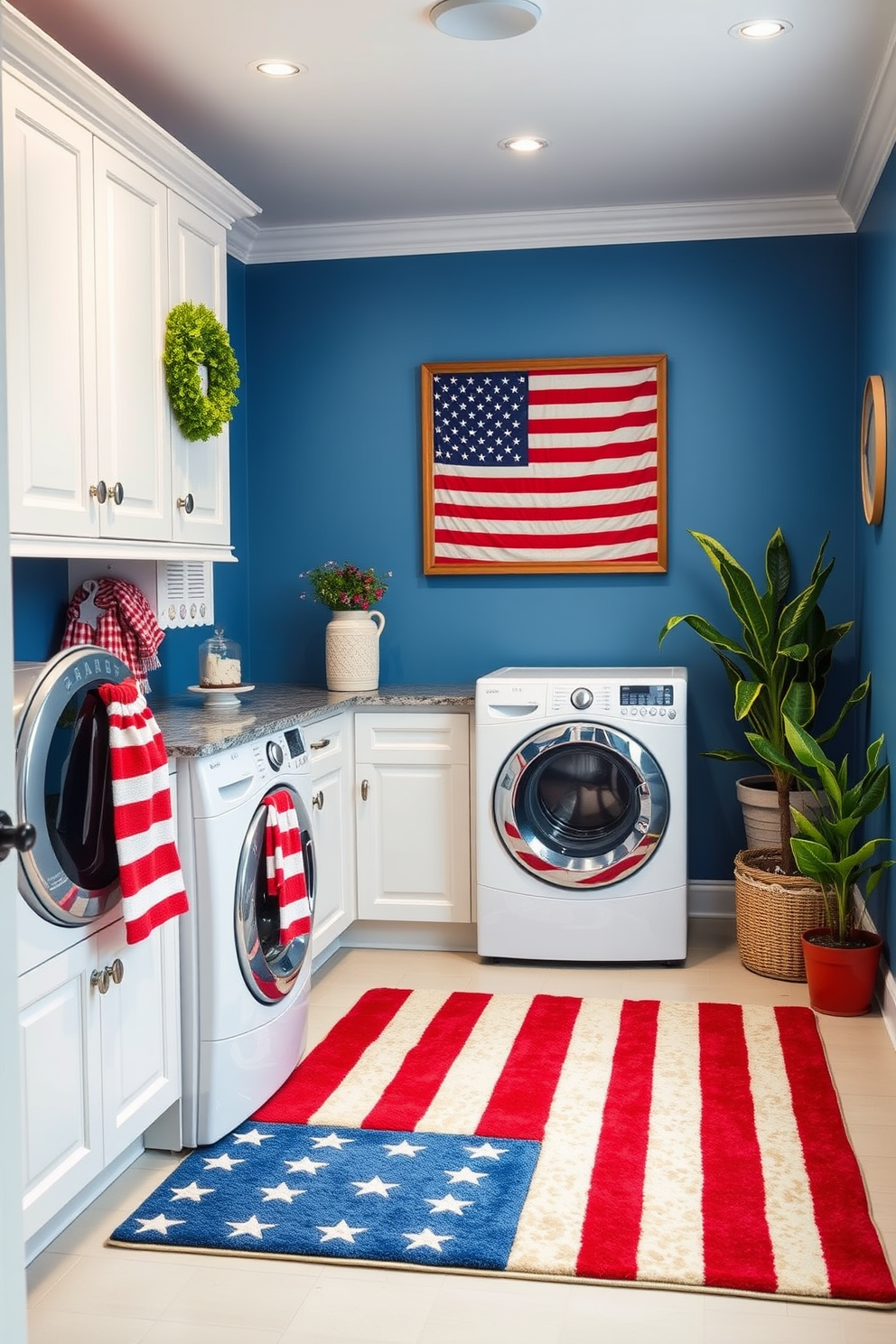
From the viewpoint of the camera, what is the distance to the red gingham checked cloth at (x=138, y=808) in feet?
7.64

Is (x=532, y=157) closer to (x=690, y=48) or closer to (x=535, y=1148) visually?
(x=690, y=48)

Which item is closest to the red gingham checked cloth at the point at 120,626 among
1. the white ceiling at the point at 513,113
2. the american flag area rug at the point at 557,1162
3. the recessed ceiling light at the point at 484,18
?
the american flag area rug at the point at 557,1162

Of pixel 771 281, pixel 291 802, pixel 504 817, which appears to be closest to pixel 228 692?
pixel 291 802

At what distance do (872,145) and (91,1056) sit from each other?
123 inches

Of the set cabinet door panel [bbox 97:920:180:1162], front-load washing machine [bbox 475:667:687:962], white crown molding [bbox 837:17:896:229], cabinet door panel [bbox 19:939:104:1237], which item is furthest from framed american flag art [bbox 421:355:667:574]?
cabinet door panel [bbox 19:939:104:1237]

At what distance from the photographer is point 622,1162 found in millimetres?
2689

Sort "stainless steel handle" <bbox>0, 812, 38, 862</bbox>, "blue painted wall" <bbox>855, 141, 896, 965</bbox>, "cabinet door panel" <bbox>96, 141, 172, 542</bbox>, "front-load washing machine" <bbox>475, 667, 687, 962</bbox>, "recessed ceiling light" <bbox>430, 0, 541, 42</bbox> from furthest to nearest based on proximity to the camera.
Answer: "front-load washing machine" <bbox>475, 667, 687, 962</bbox> < "blue painted wall" <bbox>855, 141, 896, 965</bbox> < "cabinet door panel" <bbox>96, 141, 172, 542</bbox> < "recessed ceiling light" <bbox>430, 0, 541, 42</bbox> < "stainless steel handle" <bbox>0, 812, 38, 862</bbox>

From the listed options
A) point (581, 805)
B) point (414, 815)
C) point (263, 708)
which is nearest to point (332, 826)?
point (414, 815)

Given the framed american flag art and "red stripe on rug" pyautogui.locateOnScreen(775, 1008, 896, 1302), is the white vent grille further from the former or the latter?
"red stripe on rug" pyautogui.locateOnScreen(775, 1008, 896, 1302)

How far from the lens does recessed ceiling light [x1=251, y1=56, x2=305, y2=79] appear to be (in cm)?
306

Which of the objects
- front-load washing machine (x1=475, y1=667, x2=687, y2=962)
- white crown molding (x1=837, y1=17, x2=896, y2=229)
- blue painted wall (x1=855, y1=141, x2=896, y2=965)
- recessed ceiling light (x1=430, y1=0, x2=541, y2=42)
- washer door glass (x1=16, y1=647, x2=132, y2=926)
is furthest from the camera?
front-load washing machine (x1=475, y1=667, x2=687, y2=962)

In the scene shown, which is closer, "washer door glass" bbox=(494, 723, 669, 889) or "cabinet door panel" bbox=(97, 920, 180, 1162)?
"cabinet door panel" bbox=(97, 920, 180, 1162)

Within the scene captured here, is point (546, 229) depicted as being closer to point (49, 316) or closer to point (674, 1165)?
point (49, 316)

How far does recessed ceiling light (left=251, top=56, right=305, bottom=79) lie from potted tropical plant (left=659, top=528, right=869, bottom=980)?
1.84 metres
